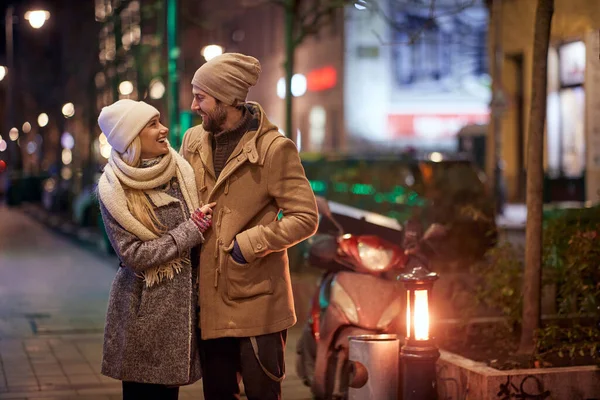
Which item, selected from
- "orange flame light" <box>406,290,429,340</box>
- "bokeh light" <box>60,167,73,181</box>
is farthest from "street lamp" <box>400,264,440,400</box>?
"bokeh light" <box>60,167,73,181</box>

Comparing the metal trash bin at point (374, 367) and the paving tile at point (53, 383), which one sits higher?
the metal trash bin at point (374, 367)

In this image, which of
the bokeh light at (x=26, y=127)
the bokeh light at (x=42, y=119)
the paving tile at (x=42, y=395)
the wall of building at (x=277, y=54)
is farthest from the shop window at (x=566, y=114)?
the bokeh light at (x=26, y=127)

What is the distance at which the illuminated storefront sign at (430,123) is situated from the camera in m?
47.9

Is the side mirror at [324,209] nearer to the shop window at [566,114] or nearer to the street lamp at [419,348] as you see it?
the street lamp at [419,348]

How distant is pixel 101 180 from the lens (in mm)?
4957

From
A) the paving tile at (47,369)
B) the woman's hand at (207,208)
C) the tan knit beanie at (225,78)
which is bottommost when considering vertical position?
the paving tile at (47,369)

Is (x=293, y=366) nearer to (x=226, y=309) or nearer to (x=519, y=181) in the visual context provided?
(x=226, y=309)

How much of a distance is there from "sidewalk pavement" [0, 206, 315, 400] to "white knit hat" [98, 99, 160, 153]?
11.5 ft

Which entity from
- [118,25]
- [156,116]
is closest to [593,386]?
[156,116]

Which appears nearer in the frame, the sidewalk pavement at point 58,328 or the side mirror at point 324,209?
the side mirror at point 324,209

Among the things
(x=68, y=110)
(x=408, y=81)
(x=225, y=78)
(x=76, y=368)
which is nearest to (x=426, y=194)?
(x=76, y=368)

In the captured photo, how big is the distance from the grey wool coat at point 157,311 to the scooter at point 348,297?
2.26 meters

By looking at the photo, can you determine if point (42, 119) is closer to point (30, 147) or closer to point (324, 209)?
point (30, 147)

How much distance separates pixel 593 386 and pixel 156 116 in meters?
3.31
